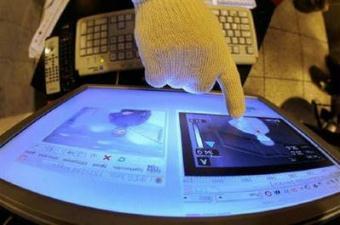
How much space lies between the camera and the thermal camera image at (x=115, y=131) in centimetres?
35

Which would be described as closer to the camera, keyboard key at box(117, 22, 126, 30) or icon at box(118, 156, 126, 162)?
icon at box(118, 156, 126, 162)

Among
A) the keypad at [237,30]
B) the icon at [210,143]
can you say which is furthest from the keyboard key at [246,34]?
the icon at [210,143]

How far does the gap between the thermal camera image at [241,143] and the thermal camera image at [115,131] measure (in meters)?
0.04

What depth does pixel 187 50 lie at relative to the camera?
1.29ft

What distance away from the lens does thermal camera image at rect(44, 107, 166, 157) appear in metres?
0.35

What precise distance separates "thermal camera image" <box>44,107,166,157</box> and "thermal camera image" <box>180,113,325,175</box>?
0.04m

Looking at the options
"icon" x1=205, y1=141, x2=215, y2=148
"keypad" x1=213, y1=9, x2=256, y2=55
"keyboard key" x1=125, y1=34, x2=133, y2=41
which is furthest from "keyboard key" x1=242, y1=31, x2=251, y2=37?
"icon" x1=205, y1=141, x2=215, y2=148

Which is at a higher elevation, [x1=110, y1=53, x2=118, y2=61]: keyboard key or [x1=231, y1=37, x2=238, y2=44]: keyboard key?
[x1=231, y1=37, x2=238, y2=44]: keyboard key

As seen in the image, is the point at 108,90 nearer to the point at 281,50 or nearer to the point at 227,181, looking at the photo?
the point at 227,181

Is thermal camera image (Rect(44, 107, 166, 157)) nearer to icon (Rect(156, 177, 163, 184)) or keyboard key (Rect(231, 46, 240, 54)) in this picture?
icon (Rect(156, 177, 163, 184))

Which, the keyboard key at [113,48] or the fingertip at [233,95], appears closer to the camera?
the fingertip at [233,95]

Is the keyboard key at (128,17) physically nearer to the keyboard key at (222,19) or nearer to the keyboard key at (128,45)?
the keyboard key at (128,45)

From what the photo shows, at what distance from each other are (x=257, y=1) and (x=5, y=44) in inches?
22.5

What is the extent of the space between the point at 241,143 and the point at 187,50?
5.1 inches
